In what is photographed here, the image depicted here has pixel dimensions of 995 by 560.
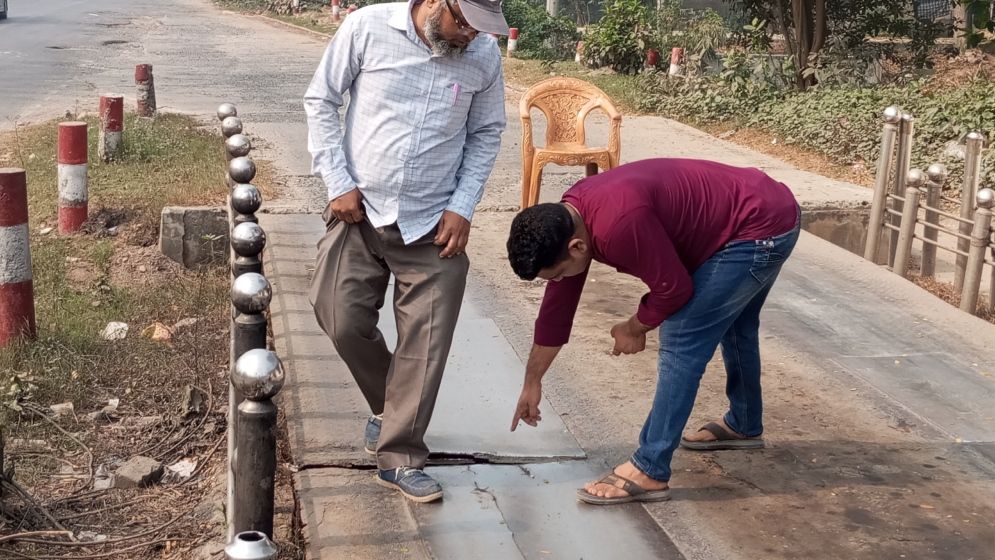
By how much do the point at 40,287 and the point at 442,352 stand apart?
12.7ft

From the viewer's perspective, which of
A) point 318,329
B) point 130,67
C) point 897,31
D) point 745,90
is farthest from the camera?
point 130,67

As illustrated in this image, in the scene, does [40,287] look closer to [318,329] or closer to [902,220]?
[318,329]

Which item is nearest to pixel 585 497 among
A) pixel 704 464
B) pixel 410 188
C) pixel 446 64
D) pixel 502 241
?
pixel 704 464

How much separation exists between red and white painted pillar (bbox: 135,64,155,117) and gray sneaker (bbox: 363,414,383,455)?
833cm

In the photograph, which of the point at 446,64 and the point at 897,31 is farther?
the point at 897,31

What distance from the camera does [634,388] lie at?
4988mm

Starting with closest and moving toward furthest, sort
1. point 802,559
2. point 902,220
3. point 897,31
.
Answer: point 802,559 → point 902,220 → point 897,31

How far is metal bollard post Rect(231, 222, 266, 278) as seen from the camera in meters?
3.65

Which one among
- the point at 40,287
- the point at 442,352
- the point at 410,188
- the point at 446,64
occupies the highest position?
the point at 446,64

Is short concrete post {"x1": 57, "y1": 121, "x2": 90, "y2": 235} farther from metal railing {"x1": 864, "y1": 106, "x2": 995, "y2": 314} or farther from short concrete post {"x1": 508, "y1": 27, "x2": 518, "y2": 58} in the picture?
short concrete post {"x1": 508, "y1": 27, "x2": 518, "y2": 58}

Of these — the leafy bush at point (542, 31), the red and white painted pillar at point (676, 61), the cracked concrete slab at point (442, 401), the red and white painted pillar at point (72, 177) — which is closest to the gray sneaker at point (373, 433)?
the cracked concrete slab at point (442, 401)

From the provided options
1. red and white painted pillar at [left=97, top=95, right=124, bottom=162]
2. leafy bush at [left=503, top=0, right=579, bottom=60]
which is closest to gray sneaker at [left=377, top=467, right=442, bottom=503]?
red and white painted pillar at [left=97, top=95, right=124, bottom=162]

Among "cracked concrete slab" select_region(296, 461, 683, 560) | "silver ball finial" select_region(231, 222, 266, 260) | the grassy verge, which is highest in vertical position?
"silver ball finial" select_region(231, 222, 266, 260)

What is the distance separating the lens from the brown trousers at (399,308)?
369cm
